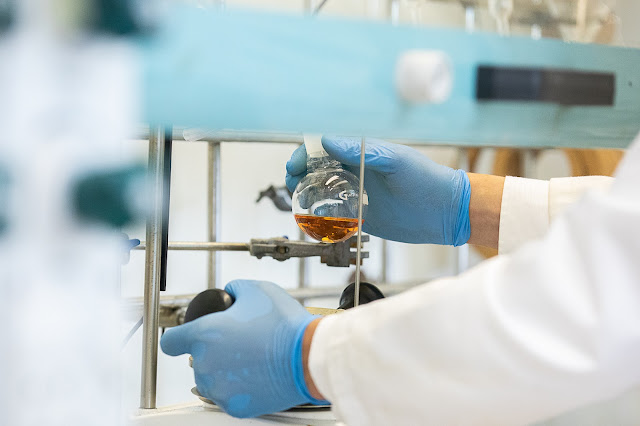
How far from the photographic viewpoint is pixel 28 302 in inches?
15.4

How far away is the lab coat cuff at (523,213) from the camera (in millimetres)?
1150

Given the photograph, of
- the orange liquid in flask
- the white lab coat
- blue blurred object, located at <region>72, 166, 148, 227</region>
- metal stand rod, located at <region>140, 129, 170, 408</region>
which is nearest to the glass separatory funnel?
the orange liquid in flask

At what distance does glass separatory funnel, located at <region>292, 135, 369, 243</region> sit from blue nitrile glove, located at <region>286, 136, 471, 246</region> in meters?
0.14

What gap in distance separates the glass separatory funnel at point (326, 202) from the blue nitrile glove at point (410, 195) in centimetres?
14

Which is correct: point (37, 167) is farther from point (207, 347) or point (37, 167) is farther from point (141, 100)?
point (207, 347)

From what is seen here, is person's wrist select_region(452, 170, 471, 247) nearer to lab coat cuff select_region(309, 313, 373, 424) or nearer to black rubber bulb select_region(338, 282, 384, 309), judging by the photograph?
black rubber bulb select_region(338, 282, 384, 309)

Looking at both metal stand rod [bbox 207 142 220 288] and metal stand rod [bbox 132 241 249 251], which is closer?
metal stand rod [bbox 132 241 249 251]

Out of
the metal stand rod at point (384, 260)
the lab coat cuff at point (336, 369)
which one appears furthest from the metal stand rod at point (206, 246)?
the metal stand rod at point (384, 260)

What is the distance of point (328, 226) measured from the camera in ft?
3.38

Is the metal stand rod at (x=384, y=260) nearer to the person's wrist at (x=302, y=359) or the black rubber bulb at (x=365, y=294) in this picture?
the black rubber bulb at (x=365, y=294)

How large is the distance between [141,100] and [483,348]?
355mm

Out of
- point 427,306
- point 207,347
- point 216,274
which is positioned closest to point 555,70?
point 427,306

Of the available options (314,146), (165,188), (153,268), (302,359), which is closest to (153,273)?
(153,268)

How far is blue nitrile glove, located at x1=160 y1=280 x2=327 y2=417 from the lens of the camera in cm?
76
